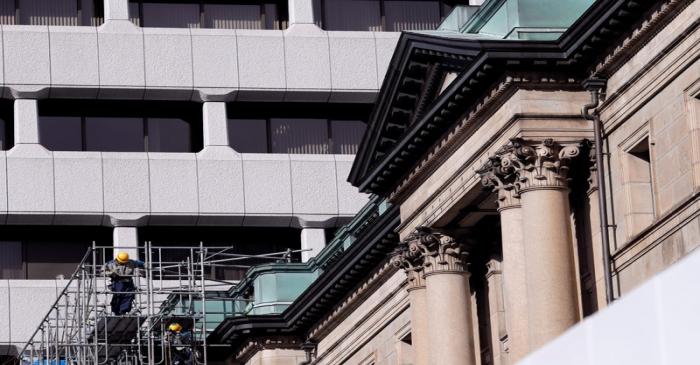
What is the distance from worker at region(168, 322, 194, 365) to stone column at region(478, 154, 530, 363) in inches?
905

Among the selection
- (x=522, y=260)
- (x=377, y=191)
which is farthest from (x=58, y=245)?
(x=522, y=260)

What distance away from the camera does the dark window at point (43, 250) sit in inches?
3184

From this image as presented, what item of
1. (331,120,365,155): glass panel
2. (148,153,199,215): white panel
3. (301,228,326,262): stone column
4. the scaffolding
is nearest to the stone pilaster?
the scaffolding

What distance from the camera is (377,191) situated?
49.6 m

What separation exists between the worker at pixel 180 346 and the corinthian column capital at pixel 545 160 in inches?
953

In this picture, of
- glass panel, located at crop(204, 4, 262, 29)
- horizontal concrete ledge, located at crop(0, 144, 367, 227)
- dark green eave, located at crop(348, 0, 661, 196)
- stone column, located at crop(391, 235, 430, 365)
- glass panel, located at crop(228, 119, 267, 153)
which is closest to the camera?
dark green eave, located at crop(348, 0, 661, 196)

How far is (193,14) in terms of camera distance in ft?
276

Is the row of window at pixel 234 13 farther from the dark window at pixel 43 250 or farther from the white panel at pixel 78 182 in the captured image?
the dark window at pixel 43 250

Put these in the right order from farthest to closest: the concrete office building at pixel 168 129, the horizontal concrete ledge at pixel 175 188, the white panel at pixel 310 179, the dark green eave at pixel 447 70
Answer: the white panel at pixel 310 179 < the concrete office building at pixel 168 129 < the horizontal concrete ledge at pixel 175 188 < the dark green eave at pixel 447 70

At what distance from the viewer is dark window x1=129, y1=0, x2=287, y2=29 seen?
83.7 meters

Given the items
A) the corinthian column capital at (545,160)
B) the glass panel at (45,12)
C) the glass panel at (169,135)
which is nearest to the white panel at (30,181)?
the glass panel at (169,135)

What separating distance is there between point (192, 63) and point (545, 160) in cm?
4226

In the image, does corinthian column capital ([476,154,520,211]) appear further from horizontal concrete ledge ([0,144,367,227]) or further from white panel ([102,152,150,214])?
white panel ([102,152,150,214])

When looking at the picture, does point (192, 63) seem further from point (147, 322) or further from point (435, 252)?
point (435, 252)
